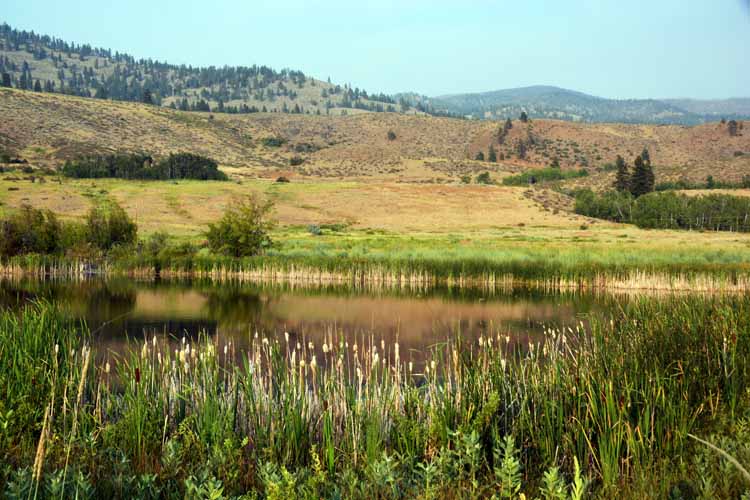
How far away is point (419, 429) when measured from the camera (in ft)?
24.2

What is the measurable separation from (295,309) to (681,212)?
5053 cm

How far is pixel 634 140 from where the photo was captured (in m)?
133

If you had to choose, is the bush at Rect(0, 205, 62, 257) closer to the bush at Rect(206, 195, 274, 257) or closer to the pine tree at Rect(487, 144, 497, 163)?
A: the bush at Rect(206, 195, 274, 257)

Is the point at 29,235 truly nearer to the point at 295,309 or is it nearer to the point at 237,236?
the point at 237,236

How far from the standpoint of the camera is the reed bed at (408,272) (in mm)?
30312

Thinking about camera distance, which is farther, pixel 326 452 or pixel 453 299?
pixel 453 299

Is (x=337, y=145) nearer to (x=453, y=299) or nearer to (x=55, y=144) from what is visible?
(x=55, y=144)

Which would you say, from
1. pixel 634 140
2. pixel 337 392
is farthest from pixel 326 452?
pixel 634 140

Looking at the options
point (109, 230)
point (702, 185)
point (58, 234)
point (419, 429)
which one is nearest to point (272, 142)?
point (702, 185)

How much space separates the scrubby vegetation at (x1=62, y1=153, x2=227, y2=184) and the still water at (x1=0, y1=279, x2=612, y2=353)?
47138mm

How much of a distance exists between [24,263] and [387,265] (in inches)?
682

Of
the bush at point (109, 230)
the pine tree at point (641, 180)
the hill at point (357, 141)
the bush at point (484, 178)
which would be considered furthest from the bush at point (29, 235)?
the bush at point (484, 178)

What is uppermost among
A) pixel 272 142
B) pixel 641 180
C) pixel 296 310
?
pixel 272 142

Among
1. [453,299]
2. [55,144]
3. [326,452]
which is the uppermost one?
[55,144]
